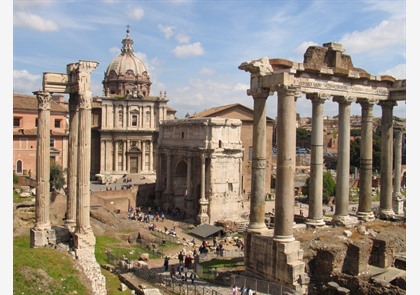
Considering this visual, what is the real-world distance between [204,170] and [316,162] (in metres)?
19.1

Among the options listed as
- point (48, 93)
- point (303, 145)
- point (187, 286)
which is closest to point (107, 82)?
point (48, 93)

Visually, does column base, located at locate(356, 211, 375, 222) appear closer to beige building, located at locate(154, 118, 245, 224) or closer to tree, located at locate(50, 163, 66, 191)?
beige building, located at locate(154, 118, 245, 224)

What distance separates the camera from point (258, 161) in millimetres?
15414

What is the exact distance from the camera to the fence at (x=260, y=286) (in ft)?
44.2

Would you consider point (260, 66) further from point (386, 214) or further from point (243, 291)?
point (386, 214)

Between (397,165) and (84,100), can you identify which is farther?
(397,165)

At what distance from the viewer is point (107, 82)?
176 feet

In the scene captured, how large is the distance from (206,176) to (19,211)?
52.5ft

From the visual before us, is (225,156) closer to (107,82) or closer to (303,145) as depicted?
(107,82)

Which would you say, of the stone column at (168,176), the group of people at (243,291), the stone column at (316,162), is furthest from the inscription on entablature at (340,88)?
the stone column at (168,176)

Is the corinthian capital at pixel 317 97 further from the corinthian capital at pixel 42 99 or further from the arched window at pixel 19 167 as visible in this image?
the arched window at pixel 19 167

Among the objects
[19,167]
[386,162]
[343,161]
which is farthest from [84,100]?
[19,167]

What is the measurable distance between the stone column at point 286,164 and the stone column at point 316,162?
9.87 ft

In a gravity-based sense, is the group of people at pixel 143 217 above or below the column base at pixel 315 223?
below
